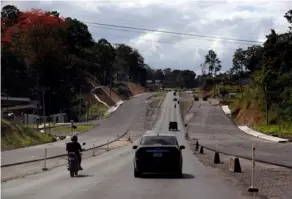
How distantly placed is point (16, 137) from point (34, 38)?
6430cm

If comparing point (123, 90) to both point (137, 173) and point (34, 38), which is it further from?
point (137, 173)

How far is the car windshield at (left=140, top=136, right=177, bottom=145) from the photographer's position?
22.6 metres

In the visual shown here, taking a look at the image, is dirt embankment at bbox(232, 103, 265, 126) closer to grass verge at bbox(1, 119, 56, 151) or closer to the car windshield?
grass verge at bbox(1, 119, 56, 151)

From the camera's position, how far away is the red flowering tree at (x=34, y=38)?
387ft

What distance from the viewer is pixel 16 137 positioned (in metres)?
58.0

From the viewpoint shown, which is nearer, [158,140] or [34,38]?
[158,140]

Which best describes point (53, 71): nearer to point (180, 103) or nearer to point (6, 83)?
point (6, 83)

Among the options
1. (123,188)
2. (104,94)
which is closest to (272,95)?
(104,94)

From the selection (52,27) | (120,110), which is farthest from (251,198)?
(120,110)

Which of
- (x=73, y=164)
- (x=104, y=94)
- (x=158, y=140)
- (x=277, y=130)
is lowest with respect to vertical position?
(x=277, y=130)

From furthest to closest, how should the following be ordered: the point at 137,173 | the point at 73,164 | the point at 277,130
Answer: the point at 277,130, the point at 73,164, the point at 137,173

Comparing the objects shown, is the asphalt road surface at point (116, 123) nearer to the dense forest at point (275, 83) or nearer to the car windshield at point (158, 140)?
the dense forest at point (275, 83)

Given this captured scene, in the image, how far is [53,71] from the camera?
387 feet

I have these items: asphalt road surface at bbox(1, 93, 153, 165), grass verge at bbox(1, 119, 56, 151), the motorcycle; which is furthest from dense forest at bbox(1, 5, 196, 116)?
the motorcycle
